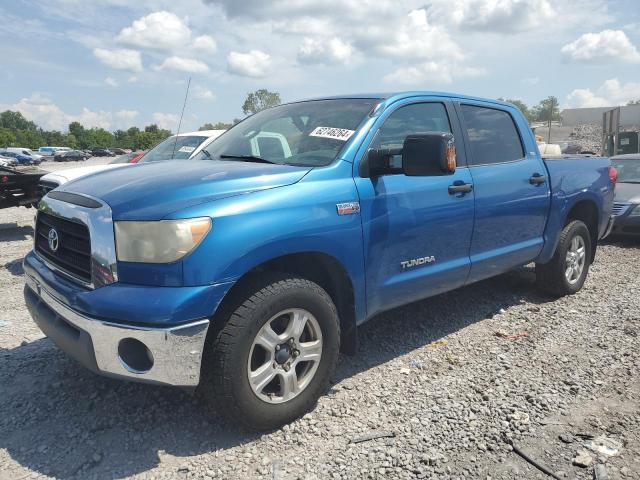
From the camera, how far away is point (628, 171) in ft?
31.0

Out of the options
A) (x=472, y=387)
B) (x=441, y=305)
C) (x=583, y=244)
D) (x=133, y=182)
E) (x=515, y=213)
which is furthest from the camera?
(x=583, y=244)

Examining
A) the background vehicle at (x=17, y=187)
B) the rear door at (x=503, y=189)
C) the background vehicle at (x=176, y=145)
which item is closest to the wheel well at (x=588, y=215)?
the rear door at (x=503, y=189)

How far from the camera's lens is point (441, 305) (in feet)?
16.3

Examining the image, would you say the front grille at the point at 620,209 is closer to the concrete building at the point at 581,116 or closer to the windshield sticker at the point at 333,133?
the windshield sticker at the point at 333,133

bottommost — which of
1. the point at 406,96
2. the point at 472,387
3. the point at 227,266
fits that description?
the point at 472,387

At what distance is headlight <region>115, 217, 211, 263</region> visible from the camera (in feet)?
7.95

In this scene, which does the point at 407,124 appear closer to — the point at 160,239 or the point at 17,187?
the point at 160,239

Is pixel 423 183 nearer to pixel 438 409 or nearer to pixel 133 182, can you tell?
pixel 438 409

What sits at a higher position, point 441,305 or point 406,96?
point 406,96

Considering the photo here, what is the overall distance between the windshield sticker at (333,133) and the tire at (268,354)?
0.98 m

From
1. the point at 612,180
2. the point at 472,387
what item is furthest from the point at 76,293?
the point at 612,180

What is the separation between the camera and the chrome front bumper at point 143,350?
2387 mm

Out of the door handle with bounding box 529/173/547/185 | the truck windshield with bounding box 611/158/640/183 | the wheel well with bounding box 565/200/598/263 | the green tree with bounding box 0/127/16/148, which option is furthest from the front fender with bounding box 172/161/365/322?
the green tree with bounding box 0/127/16/148

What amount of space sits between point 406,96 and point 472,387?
2.01 metres
